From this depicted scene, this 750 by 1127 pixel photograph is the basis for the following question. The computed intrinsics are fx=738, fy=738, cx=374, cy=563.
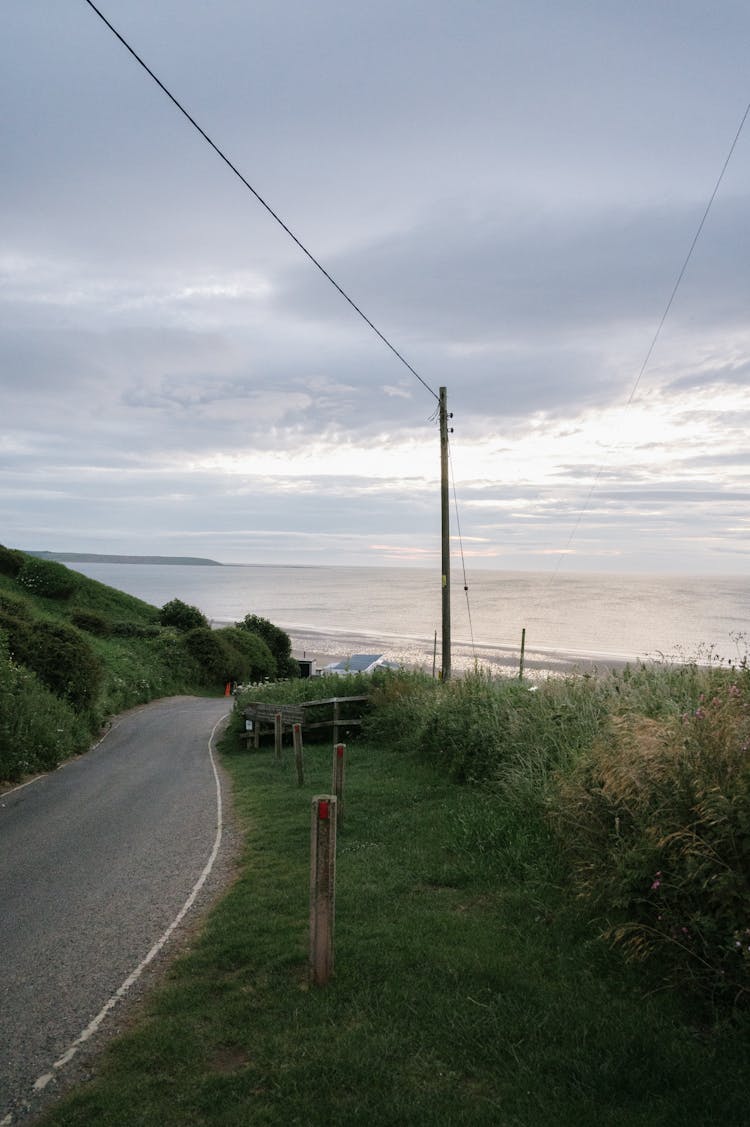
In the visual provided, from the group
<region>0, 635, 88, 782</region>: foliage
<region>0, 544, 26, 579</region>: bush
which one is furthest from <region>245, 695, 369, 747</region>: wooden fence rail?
<region>0, 544, 26, 579</region>: bush

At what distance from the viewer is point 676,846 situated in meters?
5.30

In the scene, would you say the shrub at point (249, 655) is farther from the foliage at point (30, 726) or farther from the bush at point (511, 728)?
the bush at point (511, 728)

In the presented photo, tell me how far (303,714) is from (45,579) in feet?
106

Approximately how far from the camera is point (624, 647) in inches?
2472

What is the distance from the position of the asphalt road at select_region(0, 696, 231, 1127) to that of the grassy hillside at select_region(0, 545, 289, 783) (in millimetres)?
1542

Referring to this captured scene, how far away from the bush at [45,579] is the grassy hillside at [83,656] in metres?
0.06

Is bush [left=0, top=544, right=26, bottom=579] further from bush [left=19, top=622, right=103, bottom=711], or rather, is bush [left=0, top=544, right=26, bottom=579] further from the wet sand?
bush [left=19, top=622, right=103, bottom=711]

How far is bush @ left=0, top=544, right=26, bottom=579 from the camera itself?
45.5 meters

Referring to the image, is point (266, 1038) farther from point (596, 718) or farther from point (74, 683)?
point (74, 683)

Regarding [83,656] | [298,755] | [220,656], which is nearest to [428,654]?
[220,656]

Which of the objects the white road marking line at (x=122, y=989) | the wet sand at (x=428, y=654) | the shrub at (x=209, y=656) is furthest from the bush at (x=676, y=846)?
the wet sand at (x=428, y=654)

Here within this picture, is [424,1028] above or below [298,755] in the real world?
above

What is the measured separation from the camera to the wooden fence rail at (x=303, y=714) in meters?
18.4

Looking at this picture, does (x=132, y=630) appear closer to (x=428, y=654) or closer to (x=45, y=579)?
(x=45, y=579)
